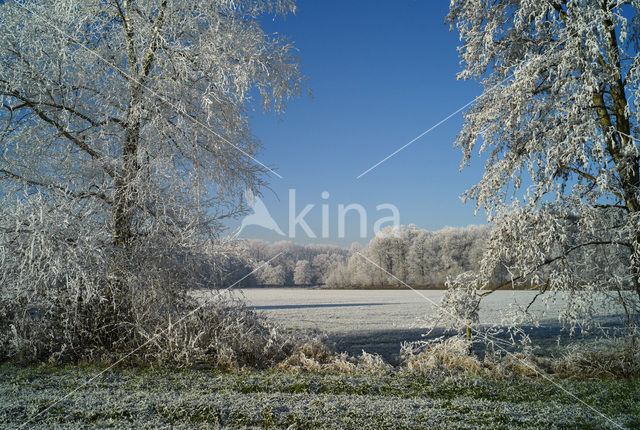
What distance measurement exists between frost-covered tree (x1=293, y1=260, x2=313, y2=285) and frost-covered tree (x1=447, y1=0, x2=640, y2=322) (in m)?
47.6

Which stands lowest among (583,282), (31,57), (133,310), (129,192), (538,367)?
(538,367)

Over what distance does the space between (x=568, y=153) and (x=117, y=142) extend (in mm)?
8108

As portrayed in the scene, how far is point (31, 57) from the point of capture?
24.8 feet

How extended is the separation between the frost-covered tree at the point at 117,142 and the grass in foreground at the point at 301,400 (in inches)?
57.0

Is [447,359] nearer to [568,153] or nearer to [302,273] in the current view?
[568,153]

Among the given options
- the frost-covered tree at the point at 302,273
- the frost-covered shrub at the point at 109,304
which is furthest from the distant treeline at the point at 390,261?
the frost-covered shrub at the point at 109,304

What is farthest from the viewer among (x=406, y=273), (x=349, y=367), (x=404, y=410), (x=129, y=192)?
(x=406, y=273)

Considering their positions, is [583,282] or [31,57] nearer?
[583,282]

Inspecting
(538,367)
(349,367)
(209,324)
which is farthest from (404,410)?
(209,324)

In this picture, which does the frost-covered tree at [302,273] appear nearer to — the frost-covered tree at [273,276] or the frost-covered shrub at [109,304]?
the frost-covered tree at [273,276]

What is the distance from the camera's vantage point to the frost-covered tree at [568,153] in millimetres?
6617

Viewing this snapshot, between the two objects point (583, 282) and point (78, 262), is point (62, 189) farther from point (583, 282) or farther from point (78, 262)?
point (583, 282)

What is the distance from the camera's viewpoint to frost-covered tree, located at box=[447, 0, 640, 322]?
261 inches

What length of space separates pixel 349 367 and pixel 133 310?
4114mm
